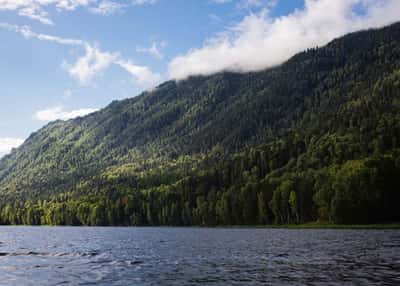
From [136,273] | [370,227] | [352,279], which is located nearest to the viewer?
[352,279]

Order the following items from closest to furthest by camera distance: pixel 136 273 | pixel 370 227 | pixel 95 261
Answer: pixel 136 273
pixel 95 261
pixel 370 227

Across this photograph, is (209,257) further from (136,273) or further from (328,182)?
(328,182)

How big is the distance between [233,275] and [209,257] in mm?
22688

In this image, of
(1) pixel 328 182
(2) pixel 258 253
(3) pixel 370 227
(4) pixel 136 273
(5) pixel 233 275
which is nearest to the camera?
(5) pixel 233 275

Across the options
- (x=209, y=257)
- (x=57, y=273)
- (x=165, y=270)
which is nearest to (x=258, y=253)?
(x=209, y=257)

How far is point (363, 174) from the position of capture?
16762 cm

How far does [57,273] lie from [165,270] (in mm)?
12325

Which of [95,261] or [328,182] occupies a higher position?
[328,182]

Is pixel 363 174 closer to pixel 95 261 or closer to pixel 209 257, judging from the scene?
pixel 209 257

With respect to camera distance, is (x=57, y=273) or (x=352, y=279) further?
(x=57, y=273)

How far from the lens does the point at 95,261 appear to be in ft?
251

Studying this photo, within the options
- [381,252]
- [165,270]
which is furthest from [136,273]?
[381,252]

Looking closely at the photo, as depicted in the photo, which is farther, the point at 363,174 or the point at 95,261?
the point at 363,174

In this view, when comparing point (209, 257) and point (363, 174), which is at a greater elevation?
point (363, 174)
